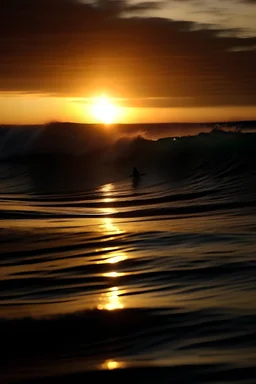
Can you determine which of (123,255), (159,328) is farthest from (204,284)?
(123,255)

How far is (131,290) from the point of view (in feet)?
25.7

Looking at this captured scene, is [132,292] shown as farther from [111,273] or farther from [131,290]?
[111,273]

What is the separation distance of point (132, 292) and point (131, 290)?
0.35 feet

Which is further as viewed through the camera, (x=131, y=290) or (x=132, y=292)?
(x=131, y=290)

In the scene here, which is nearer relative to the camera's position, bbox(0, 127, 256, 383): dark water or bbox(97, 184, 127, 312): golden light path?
bbox(0, 127, 256, 383): dark water

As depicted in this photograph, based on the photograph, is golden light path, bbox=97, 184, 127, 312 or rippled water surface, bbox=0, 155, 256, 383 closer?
rippled water surface, bbox=0, 155, 256, 383

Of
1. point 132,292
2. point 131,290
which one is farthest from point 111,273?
point 132,292

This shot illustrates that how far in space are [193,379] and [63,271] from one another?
3.84m

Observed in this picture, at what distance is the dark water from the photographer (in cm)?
563

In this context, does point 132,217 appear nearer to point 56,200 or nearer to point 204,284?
point 56,200

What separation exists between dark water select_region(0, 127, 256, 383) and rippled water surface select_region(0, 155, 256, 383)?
1cm

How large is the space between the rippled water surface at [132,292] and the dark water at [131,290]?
12mm

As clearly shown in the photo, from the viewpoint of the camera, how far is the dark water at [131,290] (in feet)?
18.5

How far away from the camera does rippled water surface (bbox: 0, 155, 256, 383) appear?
568cm
